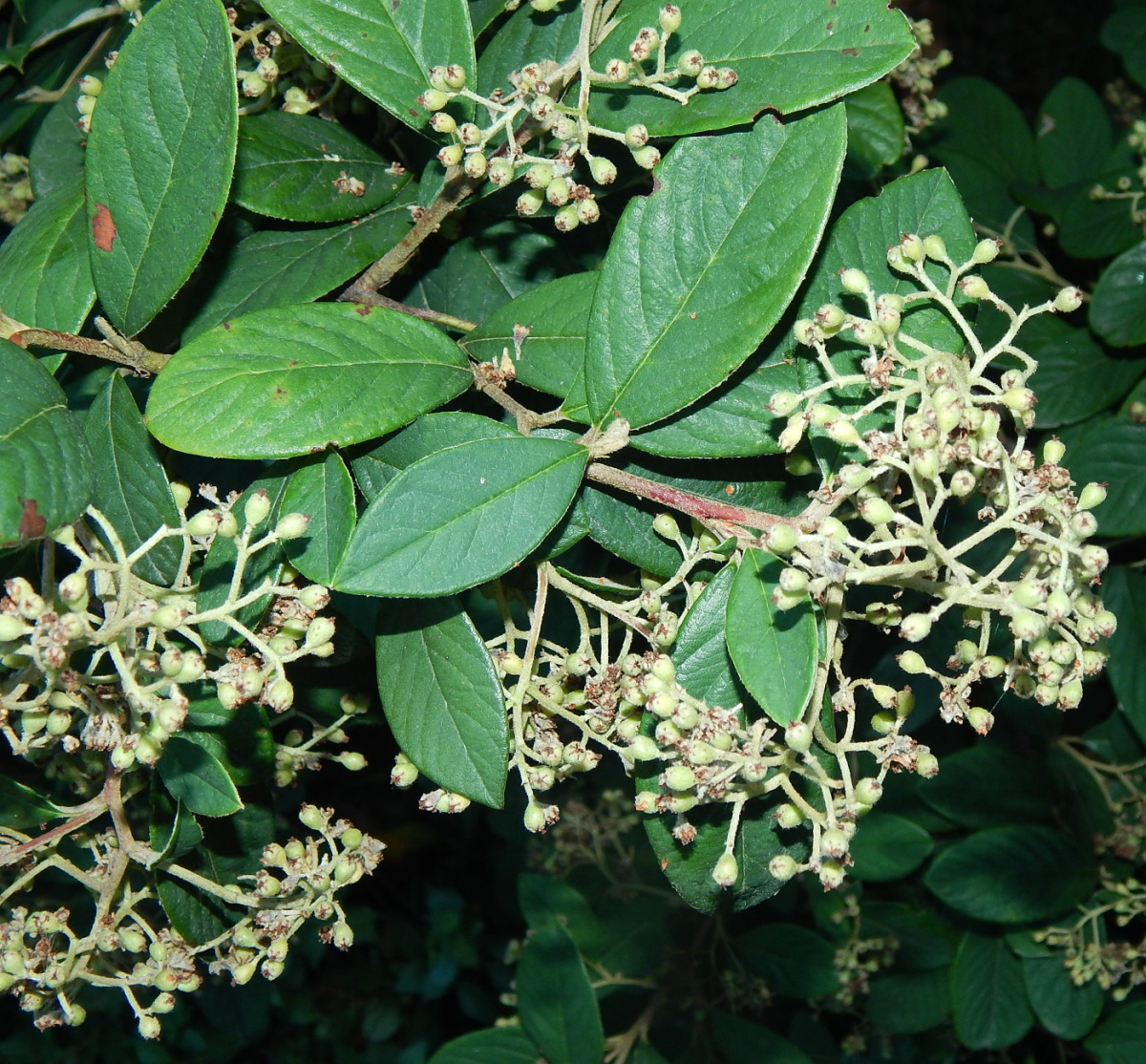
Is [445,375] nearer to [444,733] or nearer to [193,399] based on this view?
[193,399]

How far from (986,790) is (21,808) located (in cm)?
263

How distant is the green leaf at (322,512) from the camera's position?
4.96 ft

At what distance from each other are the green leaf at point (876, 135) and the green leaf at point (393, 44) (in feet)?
3.06

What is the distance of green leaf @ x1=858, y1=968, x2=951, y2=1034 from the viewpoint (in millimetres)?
3314

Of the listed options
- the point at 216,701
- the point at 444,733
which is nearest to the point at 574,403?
the point at 444,733

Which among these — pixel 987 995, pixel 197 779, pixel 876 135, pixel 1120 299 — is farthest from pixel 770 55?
pixel 987 995

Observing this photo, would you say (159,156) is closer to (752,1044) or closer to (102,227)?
(102,227)

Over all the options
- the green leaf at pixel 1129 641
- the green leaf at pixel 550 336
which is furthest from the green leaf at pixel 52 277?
the green leaf at pixel 1129 641

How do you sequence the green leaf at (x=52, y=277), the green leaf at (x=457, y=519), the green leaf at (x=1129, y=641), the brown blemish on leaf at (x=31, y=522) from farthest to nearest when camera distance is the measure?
the green leaf at (x=1129, y=641)
the green leaf at (x=52, y=277)
the green leaf at (x=457, y=519)
the brown blemish on leaf at (x=31, y=522)

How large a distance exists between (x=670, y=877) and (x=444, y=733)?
46cm

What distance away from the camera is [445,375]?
1.61 m

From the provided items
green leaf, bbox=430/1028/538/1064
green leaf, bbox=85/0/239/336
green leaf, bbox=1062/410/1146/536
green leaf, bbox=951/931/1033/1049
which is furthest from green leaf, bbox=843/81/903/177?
green leaf, bbox=430/1028/538/1064

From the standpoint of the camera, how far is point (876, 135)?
219cm

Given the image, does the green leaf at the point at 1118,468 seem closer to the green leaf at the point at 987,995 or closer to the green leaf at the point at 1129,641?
the green leaf at the point at 1129,641
